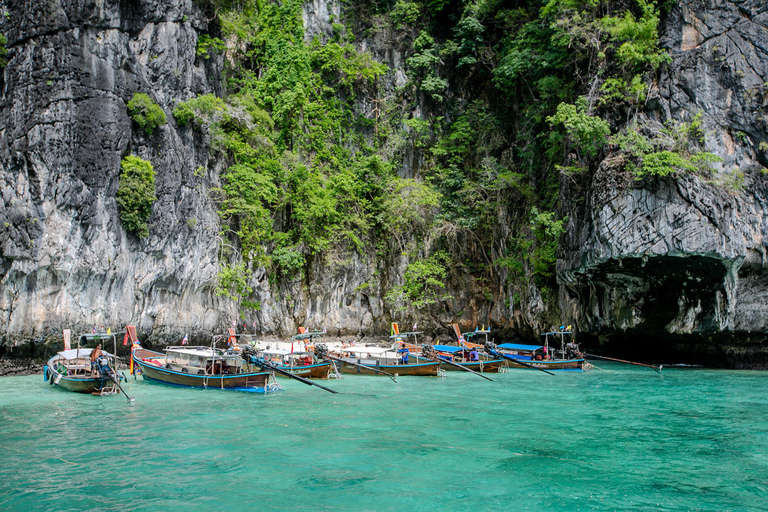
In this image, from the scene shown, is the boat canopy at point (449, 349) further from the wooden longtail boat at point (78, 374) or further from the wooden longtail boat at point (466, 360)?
the wooden longtail boat at point (78, 374)

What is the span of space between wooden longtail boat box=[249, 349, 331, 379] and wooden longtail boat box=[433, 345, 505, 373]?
6069mm

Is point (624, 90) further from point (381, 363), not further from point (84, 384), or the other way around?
point (84, 384)

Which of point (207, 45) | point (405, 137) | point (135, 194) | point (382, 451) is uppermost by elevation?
point (207, 45)

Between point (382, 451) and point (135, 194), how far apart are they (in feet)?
56.7

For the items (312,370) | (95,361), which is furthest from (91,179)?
(312,370)

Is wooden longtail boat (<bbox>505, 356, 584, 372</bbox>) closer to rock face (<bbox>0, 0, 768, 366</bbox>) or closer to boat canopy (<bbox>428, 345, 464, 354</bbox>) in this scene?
rock face (<bbox>0, 0, 768, 366</bbox>)

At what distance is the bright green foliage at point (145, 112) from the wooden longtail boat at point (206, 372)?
10.4m

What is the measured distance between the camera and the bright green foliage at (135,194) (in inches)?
862

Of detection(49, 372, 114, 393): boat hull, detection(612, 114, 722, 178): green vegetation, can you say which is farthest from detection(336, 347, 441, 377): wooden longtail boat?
detection(612, 114, 722, 178): green vegetation

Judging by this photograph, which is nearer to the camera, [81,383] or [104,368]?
[104,368]

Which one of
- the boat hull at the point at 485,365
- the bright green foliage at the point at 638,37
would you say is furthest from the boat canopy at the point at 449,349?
the bright green foliage at the point at 638,37

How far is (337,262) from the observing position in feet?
95.4

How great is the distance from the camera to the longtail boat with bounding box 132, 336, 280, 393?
56.2 ft

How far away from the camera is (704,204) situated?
20.0m
